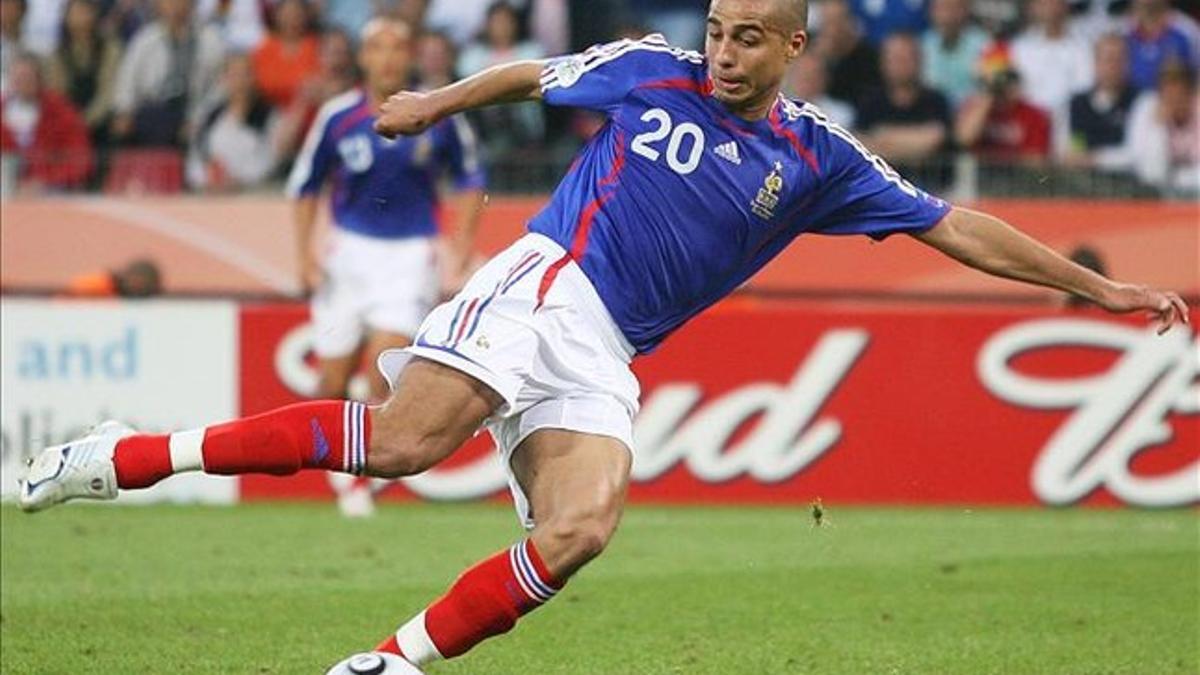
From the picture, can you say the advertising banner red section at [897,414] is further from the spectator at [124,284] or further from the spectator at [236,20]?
the spectator at [236,20]

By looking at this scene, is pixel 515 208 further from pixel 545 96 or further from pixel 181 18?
pixel 545 96

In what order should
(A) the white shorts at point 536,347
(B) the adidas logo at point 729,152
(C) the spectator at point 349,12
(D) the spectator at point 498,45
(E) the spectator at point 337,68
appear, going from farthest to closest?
(C) the spectator at point 349,12 → (D) the spectator at point 498,45 → (E) the spectator at point 337,68 → (B) the adidas logo at point 729,152 → (A) the white shorts at point 536,347

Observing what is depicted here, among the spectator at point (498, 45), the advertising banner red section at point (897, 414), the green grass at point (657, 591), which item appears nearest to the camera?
the green grass at point (657, 591)

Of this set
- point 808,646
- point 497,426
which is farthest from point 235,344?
point 497,426

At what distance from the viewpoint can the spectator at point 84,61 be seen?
16641mm

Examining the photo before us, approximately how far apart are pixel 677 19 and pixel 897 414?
392 centimetres

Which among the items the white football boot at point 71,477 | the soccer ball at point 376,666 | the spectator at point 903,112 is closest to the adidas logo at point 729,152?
the soccer ball at point 376,666

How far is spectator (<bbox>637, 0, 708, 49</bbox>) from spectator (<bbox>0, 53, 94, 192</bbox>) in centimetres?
393

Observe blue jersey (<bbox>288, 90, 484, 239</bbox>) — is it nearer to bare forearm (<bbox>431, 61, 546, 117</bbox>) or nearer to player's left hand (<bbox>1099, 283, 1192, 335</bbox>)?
Answer: bare forearm (<bbox>431, 61, 546, 117</bbox>)

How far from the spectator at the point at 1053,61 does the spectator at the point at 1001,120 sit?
0.24m

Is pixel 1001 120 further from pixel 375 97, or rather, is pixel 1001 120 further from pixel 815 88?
pixel 375 97

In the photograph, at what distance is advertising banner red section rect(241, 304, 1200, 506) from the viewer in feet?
44.2

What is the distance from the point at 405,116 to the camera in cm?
665

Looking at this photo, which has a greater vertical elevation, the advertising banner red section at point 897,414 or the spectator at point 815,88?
the spectator at point 815,88
